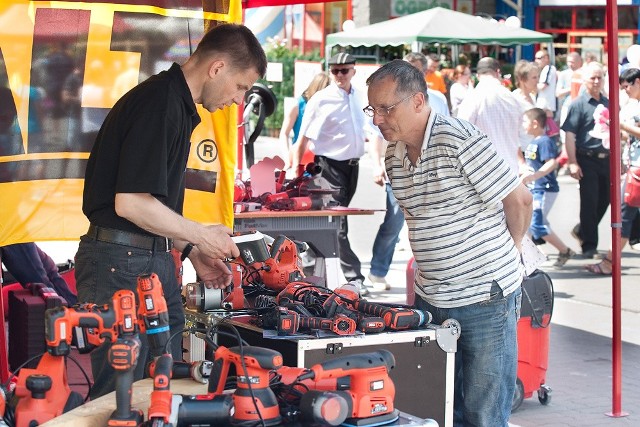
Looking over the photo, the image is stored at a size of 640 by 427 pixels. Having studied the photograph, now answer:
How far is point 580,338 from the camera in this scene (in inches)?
317

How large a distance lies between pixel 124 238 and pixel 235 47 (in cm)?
75

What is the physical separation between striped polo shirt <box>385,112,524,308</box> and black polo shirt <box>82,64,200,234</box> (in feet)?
2.80

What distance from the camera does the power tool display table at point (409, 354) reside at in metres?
3.98

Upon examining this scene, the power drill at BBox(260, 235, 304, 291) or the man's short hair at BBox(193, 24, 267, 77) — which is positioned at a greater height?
the man's short hair at BBox(193, 24, 267, 77)

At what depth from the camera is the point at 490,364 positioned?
424 centimetres

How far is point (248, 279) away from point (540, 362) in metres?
1.80

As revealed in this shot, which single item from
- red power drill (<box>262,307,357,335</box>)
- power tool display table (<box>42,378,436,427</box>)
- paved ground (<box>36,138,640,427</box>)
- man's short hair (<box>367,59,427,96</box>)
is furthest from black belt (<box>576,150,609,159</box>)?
power tool display table (<box>42,378,436,427</box>)

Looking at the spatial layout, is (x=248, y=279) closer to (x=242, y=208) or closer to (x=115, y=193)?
(x=115, y=193)

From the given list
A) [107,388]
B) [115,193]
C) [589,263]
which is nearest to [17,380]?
[107,388]

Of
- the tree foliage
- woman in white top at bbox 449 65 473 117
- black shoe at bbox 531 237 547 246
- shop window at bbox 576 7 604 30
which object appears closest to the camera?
black shoe at bbox 531 237 547 246

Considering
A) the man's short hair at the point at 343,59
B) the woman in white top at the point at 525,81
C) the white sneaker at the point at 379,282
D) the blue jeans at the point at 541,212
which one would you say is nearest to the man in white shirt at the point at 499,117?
the man's short hair at the point at 343,59

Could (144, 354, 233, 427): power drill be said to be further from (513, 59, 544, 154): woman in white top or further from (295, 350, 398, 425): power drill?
(513, 59, 544, 154): woman in white top

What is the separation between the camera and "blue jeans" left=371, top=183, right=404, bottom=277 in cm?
954

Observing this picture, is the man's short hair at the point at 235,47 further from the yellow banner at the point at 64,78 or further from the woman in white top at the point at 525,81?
the woman in white top at the point at 525,81
